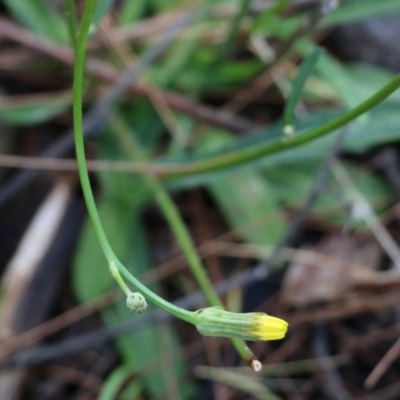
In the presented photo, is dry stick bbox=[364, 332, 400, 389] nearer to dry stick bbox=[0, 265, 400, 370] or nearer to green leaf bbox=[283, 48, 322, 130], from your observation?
dry stick bbox=[0, 265, 400, 370]

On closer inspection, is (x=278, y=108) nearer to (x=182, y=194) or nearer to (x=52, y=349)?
(x=182, y=194)

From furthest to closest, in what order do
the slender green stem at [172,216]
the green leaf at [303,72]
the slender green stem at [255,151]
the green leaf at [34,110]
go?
1. the green leaf at [34,110]
2. the slender green stem at [172,216]
3. the green leaf at [303,72]
4. the slender green stem at [255,151]

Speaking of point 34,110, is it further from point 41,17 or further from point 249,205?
point 249,205

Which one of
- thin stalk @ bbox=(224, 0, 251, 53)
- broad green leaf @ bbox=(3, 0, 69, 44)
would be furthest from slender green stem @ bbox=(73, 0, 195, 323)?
broad green leaf @ bbox=(3, 0, 69, 44)

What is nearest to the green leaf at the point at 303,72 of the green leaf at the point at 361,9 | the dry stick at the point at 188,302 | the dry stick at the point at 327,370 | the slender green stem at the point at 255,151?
the slender green stem at the point at 255,151

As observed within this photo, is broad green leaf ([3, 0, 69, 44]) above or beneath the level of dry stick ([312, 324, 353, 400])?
above

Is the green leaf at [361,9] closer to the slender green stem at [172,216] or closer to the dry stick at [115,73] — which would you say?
the dry stick at [115,73]

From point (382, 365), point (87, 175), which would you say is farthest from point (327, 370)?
point (87, 175)
